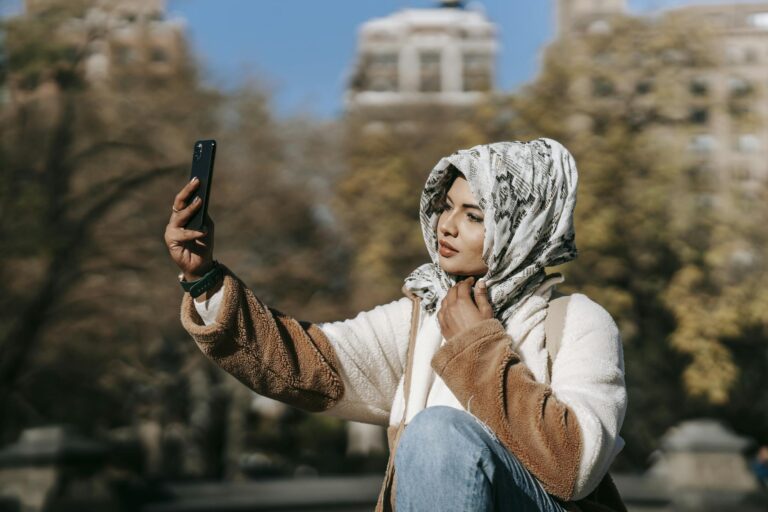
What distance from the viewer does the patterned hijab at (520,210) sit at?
117 inches

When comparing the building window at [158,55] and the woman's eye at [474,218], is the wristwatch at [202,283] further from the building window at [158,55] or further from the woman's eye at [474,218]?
the building window at [158,55]

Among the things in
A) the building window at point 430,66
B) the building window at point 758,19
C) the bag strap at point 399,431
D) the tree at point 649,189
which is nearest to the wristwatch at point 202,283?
the bag strap at point 399,431

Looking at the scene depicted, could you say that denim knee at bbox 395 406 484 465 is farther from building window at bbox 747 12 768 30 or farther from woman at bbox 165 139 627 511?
building window at bbox 747 12 768 30

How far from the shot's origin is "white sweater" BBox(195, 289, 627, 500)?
2729 millimetres

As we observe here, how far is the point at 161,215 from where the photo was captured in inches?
858

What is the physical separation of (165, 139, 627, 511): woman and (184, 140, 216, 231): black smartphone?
24 mm

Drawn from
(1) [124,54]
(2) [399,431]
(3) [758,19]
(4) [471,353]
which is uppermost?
(4) [471,353]

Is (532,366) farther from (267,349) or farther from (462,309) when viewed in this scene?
(267,349)

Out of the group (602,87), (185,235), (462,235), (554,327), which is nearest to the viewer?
(185,235)

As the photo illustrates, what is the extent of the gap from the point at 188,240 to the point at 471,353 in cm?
68

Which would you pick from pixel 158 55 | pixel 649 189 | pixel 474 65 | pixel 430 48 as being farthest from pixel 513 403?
pixel 430 48

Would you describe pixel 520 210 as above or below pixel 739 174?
above

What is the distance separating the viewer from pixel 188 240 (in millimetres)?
2852

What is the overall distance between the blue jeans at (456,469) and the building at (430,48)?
86242mm
